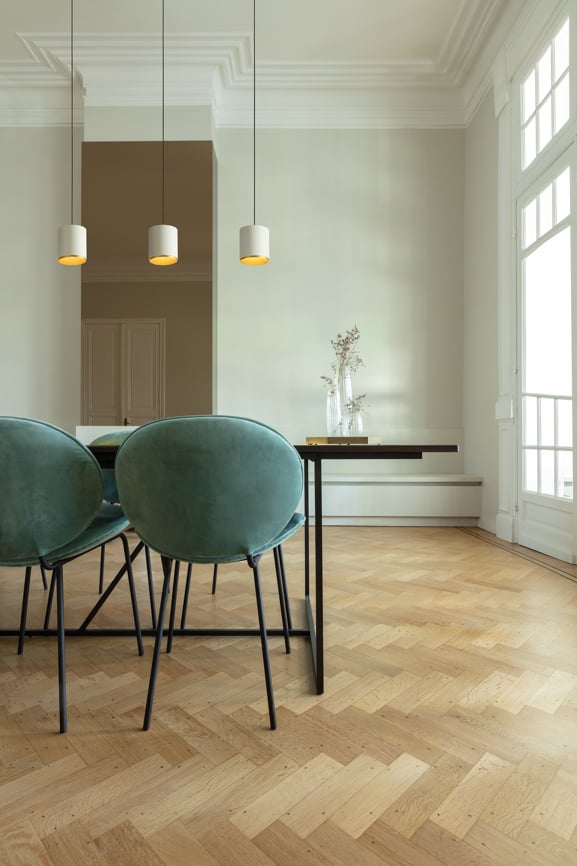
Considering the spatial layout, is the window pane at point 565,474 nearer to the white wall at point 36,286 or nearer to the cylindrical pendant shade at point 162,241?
the cylindrical pendant shade at point 162,241

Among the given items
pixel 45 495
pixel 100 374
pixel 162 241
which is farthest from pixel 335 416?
pixel 100 374

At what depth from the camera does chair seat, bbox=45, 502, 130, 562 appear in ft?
4.84

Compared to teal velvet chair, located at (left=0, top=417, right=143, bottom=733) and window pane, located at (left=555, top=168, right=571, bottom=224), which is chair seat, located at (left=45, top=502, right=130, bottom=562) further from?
window pane, located at (left=555, top=168, right=571, bottom=224)

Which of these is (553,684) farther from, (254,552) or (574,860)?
(254,552)

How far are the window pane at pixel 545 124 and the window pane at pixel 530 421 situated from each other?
5.37 ft

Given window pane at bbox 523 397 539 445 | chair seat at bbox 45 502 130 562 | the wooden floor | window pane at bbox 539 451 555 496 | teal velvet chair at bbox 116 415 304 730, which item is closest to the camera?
the wooden floor

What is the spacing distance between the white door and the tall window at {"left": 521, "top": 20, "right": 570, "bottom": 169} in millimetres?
3155

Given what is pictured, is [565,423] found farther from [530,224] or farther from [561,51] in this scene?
[561,51]

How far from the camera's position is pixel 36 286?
5.05 metres

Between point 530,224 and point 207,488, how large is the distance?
3352 millimetres

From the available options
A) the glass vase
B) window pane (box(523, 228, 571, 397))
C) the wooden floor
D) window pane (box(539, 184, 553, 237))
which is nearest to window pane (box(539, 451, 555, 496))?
window pane (box(523, 228, 571, 397))

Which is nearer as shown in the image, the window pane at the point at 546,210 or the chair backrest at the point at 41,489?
the chair backrest at the point at 41,489

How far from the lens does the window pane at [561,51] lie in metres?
3.24

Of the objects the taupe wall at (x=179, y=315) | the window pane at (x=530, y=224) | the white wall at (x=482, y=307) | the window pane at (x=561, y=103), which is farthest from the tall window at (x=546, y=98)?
the taupe wall at (x=179, y=315)
